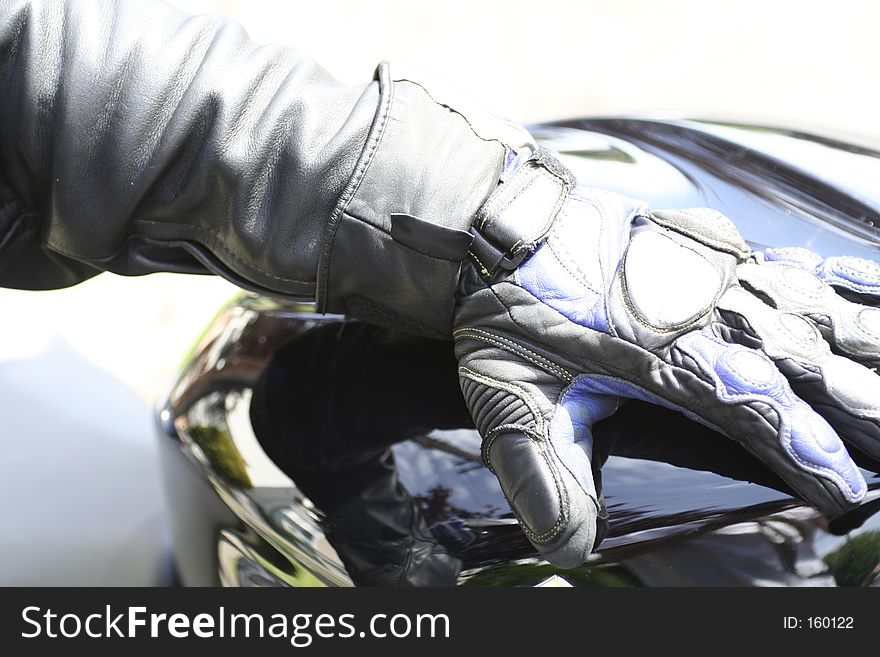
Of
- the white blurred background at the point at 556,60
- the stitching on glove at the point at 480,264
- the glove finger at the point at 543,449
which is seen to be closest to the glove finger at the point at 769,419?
the glove finger at the point at 543,449

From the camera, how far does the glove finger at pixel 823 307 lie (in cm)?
97

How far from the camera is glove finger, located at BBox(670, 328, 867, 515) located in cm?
90

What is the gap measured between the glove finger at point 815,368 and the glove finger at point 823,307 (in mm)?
14

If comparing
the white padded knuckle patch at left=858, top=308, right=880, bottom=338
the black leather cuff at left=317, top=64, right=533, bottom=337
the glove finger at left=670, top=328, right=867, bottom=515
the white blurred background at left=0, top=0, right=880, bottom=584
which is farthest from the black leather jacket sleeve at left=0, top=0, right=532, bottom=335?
the white blurred background at left=0, top=0, right=880, bottom=584

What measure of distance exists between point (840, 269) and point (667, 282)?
21 centimetres

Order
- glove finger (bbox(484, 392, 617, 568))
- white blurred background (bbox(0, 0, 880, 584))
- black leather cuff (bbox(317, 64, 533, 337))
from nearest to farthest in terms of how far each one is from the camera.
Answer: glove finger (bbox(484, 392, 617, 568)), black leather cuff (bbox(317, 64, 533, 337)), white blurred background (bbox(0, 0, 880, 584))

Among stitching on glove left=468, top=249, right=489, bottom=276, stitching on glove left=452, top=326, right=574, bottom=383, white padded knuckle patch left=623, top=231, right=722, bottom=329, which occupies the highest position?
white padded knuckle patch left=623, top=231, right=722, bottom=329

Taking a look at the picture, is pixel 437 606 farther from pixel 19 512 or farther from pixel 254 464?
pixel 19 512

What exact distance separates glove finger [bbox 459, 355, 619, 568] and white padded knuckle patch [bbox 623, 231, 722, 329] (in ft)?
0.36

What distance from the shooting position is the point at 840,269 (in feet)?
3.40

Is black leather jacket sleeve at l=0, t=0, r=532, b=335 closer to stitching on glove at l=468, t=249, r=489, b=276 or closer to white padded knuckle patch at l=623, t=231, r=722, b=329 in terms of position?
stitching on glove at l=468, t=249, r=489, b=276

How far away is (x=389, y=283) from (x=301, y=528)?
28 cm

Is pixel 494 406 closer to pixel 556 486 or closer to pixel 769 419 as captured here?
pixel 556 486

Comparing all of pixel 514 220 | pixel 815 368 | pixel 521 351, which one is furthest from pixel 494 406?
pixel 815 368
